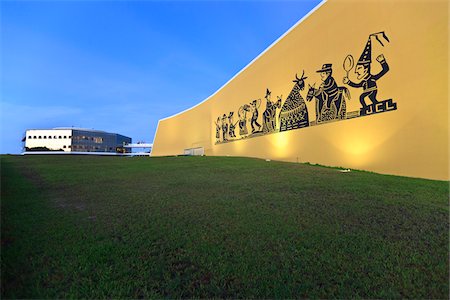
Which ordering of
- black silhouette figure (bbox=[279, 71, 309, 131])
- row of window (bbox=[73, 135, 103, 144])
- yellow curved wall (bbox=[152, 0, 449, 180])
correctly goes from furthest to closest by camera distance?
1. row of window (bbox=[73, 135, 103, 144])
2. black silhouette figure (bbox=[279, 71, 309, 131])
3. yellow curved wall (bbox=[152, 0, 449, 180])

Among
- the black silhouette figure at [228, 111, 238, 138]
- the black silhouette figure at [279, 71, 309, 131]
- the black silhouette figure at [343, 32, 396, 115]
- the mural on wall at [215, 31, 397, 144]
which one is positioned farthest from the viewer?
the black silhouette figure at [228, 111, 238, 138]

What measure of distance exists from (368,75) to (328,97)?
1.92 m

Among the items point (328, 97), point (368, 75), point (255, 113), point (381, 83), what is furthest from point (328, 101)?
point (255, 113)

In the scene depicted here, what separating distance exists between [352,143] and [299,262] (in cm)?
778

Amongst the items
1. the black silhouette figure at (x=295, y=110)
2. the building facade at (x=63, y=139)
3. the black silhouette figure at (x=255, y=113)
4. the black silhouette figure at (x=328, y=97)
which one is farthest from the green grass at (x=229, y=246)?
the building facade at (x=63, y=139)

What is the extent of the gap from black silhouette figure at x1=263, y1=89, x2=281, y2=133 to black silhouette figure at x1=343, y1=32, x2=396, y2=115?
5.35 metres

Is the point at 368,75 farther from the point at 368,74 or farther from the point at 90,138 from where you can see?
the point at 90,138

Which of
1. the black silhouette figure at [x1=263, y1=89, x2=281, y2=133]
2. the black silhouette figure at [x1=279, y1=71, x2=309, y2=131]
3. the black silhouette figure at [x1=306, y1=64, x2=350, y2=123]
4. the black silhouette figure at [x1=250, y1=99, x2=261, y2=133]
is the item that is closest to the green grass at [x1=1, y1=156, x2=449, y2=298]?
the black silhouette figure at [x1=306, y1=64, x2=350, y2=123]

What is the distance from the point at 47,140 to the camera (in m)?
54.4

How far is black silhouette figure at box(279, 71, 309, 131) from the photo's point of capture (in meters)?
11.4

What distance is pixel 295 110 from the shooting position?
473 inches

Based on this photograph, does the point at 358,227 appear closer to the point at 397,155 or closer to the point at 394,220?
the point at 394,220

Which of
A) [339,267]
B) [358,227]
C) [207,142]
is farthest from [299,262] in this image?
[207,142]

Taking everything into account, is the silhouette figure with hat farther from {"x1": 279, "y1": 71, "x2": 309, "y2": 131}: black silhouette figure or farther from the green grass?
the green grass
